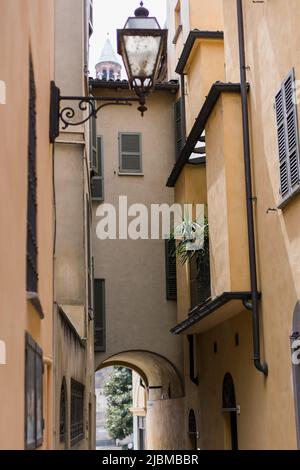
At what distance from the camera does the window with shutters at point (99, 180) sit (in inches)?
785

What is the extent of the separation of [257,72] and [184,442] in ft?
36.6

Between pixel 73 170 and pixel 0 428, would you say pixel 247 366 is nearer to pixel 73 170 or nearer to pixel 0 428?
pixel 73 170

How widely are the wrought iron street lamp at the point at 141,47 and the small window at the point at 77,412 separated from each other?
19.9 ft

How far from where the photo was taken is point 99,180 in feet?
66.1

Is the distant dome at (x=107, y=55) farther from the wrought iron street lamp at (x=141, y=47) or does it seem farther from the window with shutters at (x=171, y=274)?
the wrought iron street lamp at (x=141, y=47)

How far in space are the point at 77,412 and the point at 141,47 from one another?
7.87m

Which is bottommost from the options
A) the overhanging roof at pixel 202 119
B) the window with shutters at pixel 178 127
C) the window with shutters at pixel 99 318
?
the window with shutters at pixel 99 318

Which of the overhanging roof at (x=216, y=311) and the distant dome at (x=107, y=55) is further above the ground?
the distant dome at (x=107, y=55)

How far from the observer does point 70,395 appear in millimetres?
11266

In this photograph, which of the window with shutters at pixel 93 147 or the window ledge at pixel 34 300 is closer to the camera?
the window ledge at pixel 34 300

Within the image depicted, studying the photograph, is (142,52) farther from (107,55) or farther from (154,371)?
(107,55)

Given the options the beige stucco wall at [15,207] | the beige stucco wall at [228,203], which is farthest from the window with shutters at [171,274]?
the beige stucco wall at [15,207]

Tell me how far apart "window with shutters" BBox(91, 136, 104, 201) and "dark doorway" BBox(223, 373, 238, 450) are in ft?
22.0

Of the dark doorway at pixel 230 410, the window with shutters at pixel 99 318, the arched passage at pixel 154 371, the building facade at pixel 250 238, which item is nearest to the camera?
the building facade at pixel 250 238
